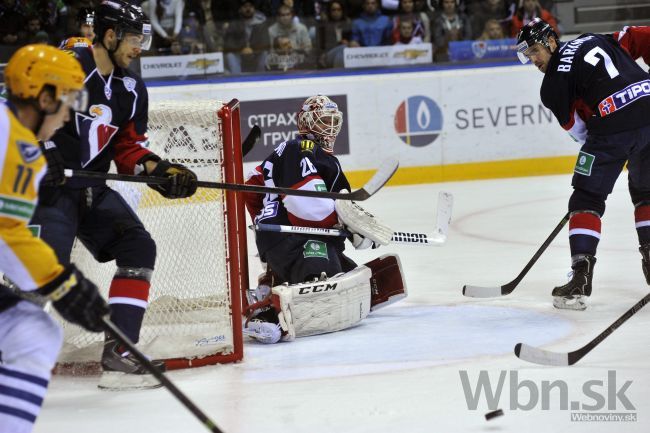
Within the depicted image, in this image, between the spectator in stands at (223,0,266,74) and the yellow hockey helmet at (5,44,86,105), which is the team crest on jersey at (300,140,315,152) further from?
the spectator in stands at (223,0,266,74)

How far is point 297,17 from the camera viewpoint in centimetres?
830

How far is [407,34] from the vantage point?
8414mm

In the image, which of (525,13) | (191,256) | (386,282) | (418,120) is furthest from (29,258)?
(525,13)

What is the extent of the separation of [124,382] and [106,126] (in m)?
0.81

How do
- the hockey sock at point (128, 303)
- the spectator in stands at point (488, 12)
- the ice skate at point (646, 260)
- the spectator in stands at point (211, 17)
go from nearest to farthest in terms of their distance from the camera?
the hockey sock at point (128, 303) → the ice skate at point (646, 260) → the spectator in stands at point (211, 17) → the spectator in stands at point (488, 12)

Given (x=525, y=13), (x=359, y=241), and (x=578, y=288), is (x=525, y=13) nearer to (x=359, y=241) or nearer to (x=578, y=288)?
(x=578, y=288)

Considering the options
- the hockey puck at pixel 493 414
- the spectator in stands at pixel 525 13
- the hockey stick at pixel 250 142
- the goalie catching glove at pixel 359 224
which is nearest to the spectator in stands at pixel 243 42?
the spectator in stands at pixel 525 13

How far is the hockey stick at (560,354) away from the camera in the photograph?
3236 millimetres

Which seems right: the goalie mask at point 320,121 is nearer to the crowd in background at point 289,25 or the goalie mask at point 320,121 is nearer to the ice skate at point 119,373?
the ice skate at point 119,373

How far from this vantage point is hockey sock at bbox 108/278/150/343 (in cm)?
330

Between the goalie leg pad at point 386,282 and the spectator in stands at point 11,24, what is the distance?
168 inches

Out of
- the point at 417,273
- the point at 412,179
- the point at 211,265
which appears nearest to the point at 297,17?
the point at 412,179

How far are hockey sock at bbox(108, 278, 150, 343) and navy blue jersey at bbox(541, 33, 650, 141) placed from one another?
6.51 feet

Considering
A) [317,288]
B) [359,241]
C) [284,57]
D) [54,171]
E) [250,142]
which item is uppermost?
[284,57]
